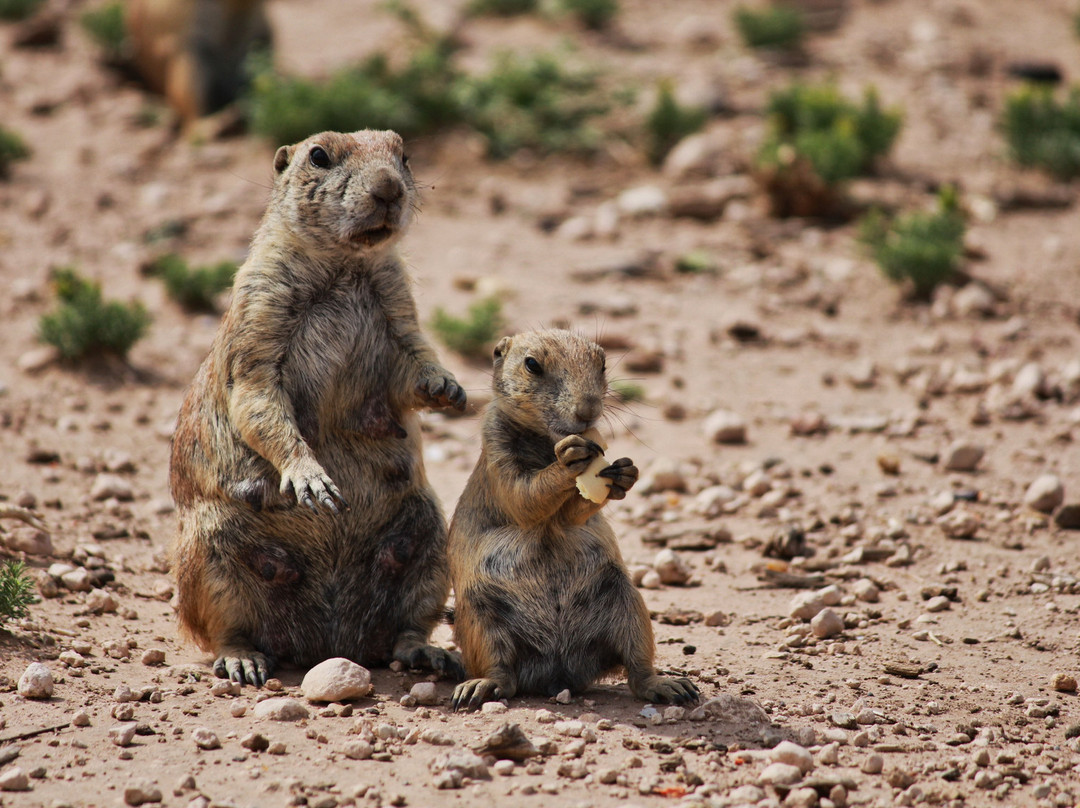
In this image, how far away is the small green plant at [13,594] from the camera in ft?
17.8

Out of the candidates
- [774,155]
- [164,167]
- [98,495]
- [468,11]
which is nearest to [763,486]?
[98,495]

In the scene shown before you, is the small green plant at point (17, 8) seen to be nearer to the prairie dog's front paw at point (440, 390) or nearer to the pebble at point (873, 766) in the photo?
the prairie dog's front paw at point (440, 390)

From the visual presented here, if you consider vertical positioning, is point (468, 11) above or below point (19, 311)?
above

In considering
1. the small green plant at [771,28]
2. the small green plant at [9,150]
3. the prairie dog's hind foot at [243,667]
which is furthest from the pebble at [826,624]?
the small green plant at [771,28]

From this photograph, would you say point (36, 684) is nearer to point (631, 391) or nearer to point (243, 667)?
point (243, 667)

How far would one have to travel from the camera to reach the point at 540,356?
16.9 feet

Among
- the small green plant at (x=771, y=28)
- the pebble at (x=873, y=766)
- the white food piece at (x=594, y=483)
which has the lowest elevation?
the pebble at (x=873, y=766)

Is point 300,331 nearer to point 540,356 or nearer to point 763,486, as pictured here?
point 540,356

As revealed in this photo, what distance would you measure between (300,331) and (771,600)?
9.04 feet

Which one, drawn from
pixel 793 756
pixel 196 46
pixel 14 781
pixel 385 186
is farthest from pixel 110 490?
pixel 196 46

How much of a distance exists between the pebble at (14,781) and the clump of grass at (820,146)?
890 cm

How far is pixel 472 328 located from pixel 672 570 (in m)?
3.34

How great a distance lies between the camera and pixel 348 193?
554 cm

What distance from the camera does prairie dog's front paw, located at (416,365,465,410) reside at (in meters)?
5.64
